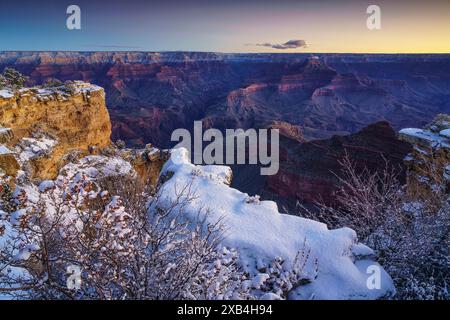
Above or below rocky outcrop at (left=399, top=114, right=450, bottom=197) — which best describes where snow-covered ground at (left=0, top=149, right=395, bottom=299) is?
below

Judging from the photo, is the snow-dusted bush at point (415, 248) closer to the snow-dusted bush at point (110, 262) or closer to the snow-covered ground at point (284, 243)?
the snow-covered ground at point (284, 243)

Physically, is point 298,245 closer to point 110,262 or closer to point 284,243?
point 284,243

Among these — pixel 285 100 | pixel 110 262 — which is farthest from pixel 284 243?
pixel 285 100

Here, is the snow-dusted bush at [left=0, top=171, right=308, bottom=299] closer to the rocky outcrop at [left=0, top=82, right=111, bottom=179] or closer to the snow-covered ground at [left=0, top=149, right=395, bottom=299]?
the snow-covered ground at [left=0, top=149, right=395, bottom=299]

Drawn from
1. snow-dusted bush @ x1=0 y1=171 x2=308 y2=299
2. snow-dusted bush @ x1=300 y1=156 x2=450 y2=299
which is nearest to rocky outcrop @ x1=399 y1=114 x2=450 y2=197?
snow-dusted bush @ x1=300 y1=156 x2=450 y2=299

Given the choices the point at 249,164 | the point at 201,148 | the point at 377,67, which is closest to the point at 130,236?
the point at 249,164
